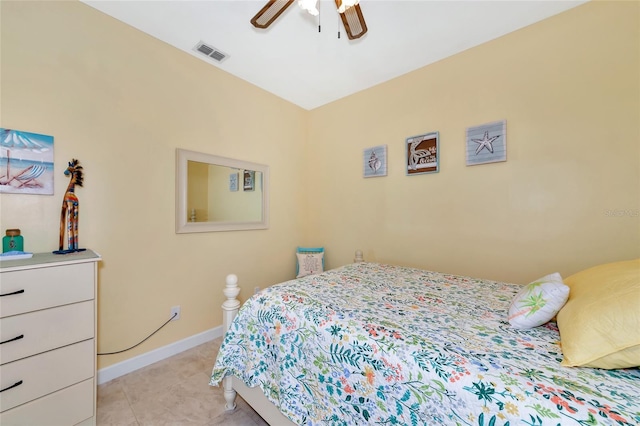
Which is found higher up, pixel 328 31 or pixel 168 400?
pixel 328 31

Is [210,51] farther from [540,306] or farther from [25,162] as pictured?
[540,306]

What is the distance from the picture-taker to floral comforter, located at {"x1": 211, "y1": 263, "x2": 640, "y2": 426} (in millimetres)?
694

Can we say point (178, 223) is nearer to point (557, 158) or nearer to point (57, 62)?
point (57, 62)

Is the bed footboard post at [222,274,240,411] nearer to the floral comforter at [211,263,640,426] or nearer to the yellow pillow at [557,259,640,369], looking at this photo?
the floral comforter at [211,263,640,426]

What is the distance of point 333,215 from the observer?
3189 mm

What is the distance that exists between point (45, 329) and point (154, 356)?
1011mm

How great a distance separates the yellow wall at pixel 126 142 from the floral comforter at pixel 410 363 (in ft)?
3.58

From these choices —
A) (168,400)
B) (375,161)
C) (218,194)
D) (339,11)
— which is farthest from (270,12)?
(168,400)

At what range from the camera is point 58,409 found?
129 centimetres

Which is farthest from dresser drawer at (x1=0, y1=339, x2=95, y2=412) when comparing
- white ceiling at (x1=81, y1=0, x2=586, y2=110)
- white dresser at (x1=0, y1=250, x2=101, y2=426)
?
white ceiling at (x1=81, y1=0, x2=586, y2=110)

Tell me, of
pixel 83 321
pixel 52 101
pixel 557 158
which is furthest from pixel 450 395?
pixel 52 101

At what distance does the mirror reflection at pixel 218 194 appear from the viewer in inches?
87.7

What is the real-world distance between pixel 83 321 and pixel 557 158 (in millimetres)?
3235

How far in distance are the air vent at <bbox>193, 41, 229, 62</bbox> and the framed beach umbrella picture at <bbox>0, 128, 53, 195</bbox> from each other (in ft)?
4.33
